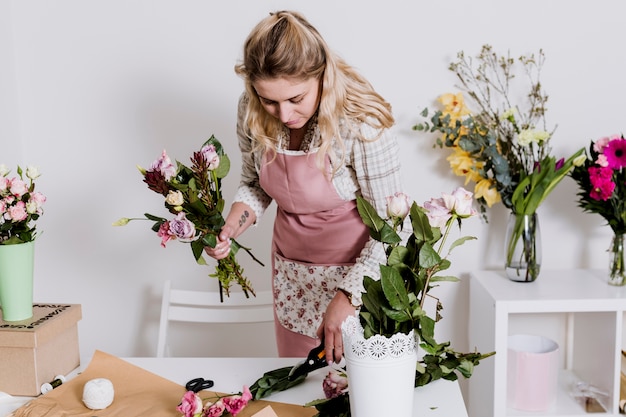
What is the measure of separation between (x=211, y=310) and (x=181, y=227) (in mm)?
1000

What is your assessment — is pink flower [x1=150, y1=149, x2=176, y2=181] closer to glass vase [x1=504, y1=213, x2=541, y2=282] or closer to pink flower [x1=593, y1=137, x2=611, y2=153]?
glass vase [x1=504, y1=213, x2=541, y2=282]

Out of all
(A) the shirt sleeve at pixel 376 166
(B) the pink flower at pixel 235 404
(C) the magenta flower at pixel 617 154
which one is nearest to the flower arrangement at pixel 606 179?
(C) the magenta flower at pixel 617 154

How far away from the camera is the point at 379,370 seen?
3.49 ft

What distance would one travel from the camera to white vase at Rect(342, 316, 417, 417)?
3.48ft

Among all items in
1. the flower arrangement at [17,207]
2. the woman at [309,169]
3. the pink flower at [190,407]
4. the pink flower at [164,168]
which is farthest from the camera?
the woman at [309,169]

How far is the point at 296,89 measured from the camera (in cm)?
156

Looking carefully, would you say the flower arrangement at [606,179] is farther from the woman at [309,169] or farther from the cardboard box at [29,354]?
the cardboard box at [29,354]

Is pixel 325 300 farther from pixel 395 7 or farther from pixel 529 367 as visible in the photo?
pixel 395 7

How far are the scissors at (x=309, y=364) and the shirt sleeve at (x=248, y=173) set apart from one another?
640 mm

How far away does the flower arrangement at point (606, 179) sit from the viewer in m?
2.07

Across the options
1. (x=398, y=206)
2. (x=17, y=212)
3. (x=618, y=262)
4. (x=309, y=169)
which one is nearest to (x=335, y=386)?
(x=398, y=206)

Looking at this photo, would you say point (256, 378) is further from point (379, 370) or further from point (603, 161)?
point (603, 161)

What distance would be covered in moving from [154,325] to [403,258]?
1.76m

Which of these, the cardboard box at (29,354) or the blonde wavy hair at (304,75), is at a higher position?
the blonde wavy hair at (304,75)
